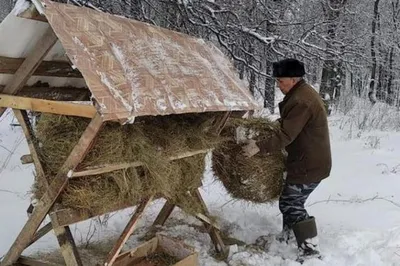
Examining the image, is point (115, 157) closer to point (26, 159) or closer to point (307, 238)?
point (26, 159)

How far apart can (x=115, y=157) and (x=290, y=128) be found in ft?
5.59

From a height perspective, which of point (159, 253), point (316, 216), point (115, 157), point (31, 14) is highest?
point (31, 14)

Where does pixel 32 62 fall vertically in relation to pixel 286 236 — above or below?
above

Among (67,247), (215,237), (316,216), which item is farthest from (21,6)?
(316,216)

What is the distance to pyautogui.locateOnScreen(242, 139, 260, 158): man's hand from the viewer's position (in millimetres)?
4184

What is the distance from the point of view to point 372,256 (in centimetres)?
429

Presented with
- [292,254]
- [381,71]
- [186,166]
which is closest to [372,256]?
[292,254]

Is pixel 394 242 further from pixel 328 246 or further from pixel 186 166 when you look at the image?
pixel 186 166

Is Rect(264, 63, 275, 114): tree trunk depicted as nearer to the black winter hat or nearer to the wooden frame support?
the black winter hat

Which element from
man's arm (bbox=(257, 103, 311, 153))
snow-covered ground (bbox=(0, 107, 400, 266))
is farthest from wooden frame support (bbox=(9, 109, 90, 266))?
man's arm (bbox=(257, 103, 311, 153))

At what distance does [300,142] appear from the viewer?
4.27 metres

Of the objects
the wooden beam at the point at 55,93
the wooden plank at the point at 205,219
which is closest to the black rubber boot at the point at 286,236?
the wooden plank at the point at 205,219

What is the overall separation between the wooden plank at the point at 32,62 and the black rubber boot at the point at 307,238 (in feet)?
8.74

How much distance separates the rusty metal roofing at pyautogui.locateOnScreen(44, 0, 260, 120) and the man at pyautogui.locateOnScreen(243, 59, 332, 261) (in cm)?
35
